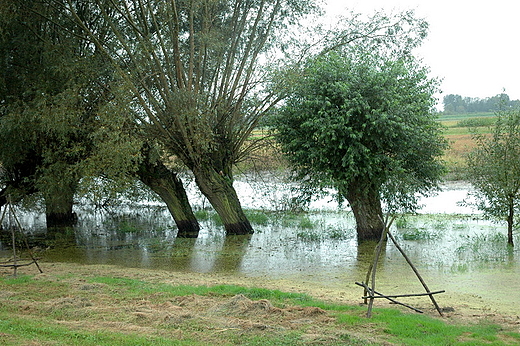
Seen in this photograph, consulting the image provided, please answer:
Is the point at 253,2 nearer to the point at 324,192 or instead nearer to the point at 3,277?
the point at 324,192

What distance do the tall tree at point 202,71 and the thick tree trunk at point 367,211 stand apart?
433 centimetres

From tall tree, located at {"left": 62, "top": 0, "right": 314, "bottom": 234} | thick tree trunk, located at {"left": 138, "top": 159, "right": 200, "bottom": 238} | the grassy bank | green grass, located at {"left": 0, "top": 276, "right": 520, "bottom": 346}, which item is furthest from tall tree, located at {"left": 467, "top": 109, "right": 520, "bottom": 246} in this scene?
thick tree trunk, located at {"left": 138, "top": 159, "right": 200, "bottom": 238}

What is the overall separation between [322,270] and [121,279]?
5121 mm

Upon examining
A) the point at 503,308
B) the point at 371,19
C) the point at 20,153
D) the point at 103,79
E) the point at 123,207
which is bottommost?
the point at 503,308

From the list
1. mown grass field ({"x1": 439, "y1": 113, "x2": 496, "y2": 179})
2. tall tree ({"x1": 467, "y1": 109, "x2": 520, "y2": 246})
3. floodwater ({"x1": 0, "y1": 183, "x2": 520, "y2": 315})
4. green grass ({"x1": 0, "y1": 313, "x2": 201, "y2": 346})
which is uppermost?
mown grass field ({"x1": 439, "y1": 113, "x2": 496, "y2": 179})

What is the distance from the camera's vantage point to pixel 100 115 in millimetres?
15758

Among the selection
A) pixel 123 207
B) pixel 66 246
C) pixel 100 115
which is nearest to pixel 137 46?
pixel 100 115

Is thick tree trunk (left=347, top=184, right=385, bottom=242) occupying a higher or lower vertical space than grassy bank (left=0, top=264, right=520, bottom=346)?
higher

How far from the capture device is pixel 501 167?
51.5 ft

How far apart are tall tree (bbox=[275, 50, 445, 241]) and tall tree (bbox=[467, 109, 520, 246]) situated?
4.27 ft

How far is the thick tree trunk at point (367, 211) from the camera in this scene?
17.6 meters

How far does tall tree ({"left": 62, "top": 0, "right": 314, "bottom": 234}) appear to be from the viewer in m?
17.2

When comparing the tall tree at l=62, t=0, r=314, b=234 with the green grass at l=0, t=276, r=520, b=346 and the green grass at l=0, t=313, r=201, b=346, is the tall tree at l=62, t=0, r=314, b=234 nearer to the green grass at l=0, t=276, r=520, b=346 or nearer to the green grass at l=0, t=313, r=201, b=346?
the green grass at l=0, t=276, r=520, b=346

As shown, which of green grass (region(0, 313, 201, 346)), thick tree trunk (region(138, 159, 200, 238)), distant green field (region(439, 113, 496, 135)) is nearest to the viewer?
green grass (region(0, 313, 201, 346))
